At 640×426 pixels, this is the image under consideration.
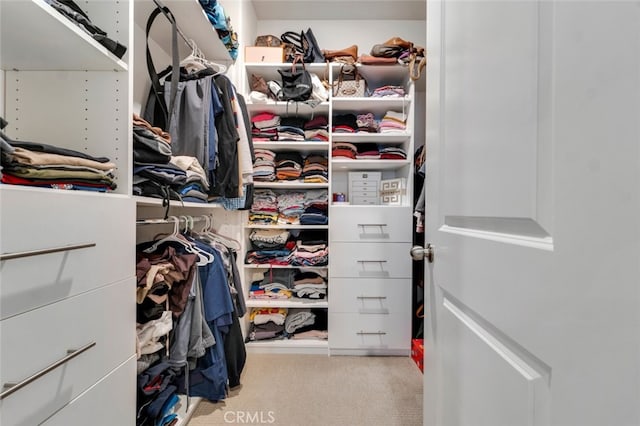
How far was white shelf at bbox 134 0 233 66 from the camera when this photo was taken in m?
→ 1.37

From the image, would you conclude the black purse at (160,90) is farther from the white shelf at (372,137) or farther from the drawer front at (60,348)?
the white shelf at (372,137)

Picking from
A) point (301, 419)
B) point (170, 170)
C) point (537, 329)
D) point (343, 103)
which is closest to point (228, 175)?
point (170, 170)

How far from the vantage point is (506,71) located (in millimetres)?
502

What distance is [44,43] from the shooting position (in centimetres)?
80

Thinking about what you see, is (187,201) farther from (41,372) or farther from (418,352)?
(418,352)

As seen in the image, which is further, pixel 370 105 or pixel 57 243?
pixel 370 105

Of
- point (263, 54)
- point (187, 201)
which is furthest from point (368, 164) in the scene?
point (187, 201)

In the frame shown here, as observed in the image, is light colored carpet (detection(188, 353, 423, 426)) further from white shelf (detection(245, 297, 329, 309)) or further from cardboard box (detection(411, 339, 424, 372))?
white shelf (detection(245, 297, 329, 309))

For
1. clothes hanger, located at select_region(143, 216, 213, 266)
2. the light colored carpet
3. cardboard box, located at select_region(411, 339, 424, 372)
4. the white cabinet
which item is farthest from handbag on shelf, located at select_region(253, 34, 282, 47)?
cardboard box, located at select_region(411, 339, 424, 372)

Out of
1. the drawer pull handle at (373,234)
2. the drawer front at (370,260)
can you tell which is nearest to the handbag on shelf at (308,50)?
the drawer pull handle at (373,234)

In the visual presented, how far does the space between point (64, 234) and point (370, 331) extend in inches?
74.3

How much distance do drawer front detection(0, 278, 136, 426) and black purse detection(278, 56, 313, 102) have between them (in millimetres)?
1643

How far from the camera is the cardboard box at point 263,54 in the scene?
2158 millimetres

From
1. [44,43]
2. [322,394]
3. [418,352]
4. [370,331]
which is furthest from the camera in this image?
[370,331]
